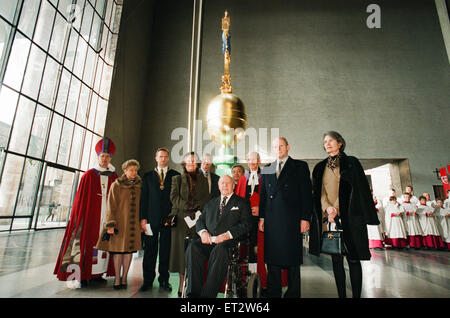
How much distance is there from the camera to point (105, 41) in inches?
337

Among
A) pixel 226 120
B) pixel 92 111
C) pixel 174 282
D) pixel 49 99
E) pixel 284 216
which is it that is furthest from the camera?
pixel 92 111

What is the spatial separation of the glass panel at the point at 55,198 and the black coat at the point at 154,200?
5.99 metres

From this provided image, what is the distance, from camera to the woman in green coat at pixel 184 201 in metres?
1.96

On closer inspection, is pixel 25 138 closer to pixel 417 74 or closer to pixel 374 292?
pixel 374 292

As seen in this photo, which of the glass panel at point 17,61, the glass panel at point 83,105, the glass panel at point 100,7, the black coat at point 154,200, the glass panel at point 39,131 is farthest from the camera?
the glass panel at point 100,7

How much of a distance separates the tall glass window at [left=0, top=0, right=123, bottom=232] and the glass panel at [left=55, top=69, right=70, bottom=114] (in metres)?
0.03

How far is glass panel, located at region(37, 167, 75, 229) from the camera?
265 inches

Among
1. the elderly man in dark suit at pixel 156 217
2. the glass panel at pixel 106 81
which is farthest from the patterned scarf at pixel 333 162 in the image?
the glass panel at pixel 106 81

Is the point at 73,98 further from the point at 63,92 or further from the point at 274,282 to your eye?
the point at 274,282

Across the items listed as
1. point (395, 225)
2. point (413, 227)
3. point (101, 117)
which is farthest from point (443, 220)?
point (101, 117)

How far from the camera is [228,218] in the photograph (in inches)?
70.1

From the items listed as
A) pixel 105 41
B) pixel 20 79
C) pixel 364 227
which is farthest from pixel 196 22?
pixel 105 41

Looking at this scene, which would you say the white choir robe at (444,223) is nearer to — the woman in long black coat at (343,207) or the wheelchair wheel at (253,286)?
the woman in long black coat at (343,207)

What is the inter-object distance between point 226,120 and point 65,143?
7459mm
